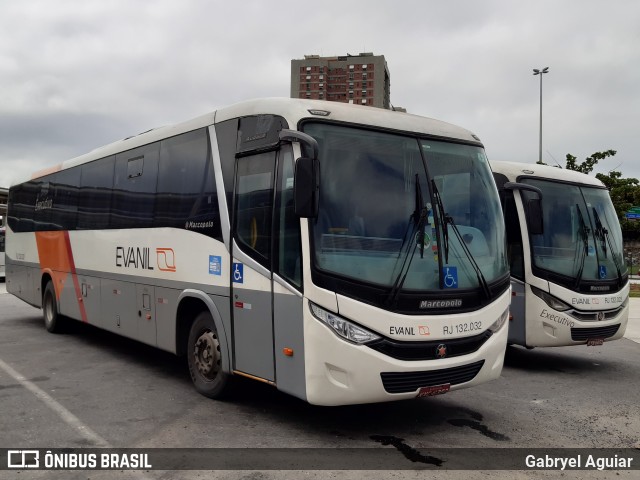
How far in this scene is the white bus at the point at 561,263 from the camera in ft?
28.2

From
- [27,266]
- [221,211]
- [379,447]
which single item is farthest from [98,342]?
[379,447]

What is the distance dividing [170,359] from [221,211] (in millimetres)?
3699

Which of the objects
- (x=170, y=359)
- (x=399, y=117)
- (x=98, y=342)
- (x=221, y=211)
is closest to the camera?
(x=399, y=117)

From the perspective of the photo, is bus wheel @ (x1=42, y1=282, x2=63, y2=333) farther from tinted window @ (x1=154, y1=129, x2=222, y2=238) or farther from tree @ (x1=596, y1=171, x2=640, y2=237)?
tree @ (x1=596, y1=171, x2=640, y2=237)

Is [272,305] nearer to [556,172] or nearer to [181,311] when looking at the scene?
[181,311]

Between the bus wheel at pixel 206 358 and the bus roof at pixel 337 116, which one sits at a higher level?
the bus roof at pixel 337 116

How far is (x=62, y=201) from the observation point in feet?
37.2

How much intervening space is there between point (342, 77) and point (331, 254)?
500 ft

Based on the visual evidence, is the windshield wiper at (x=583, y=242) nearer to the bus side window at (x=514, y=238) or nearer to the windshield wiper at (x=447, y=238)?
the bus side window at (x=514, y=238)

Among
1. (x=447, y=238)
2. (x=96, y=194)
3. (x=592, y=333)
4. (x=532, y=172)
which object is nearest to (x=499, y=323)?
(x=447, y=238)

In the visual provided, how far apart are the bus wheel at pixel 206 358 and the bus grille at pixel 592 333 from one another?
4.87m

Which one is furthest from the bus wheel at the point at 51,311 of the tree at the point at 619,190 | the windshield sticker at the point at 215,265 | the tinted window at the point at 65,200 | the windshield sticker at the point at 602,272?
the tree at the point at 619,190

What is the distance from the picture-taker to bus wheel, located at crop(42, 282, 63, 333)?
11609 mm

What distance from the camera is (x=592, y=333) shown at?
8672 mm
